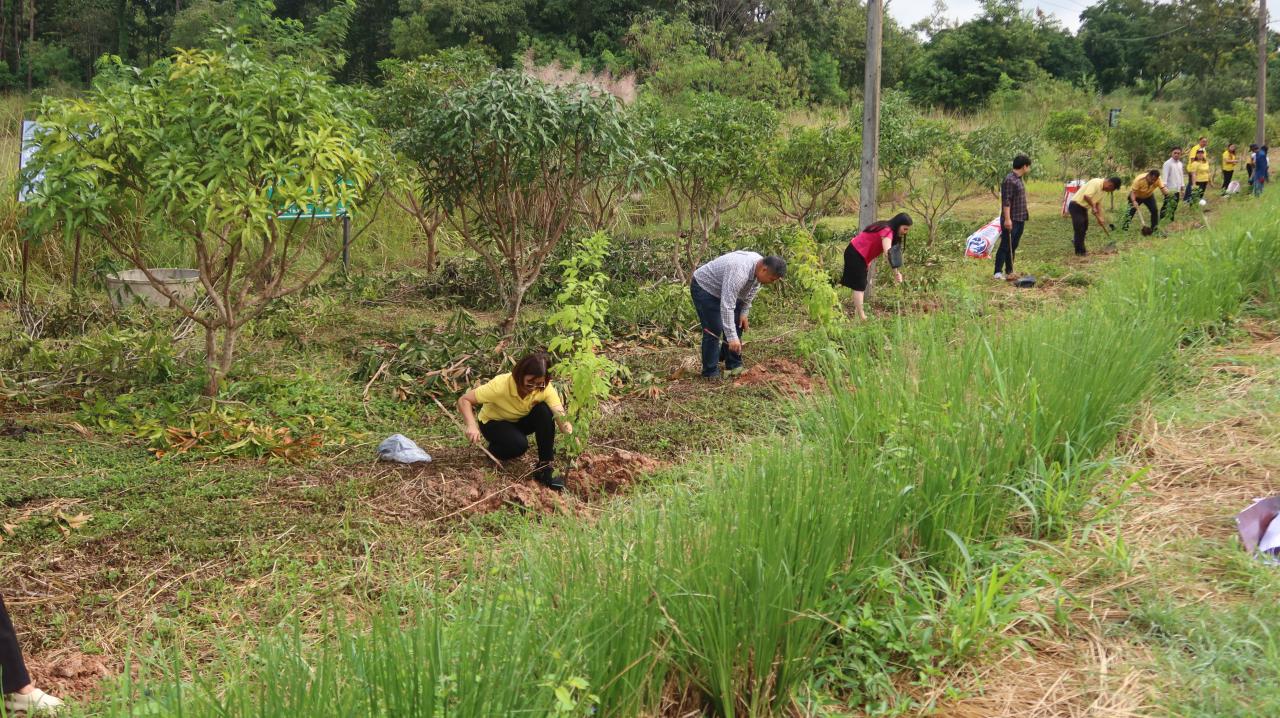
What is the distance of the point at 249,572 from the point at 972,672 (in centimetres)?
273

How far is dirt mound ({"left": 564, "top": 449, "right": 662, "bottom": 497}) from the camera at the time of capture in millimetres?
5059

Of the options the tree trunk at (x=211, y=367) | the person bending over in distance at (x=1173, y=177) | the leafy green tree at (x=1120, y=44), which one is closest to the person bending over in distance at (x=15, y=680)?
the tree trunk at (x=211, y=367)

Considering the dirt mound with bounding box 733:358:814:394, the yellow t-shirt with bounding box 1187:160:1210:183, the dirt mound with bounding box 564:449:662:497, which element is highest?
the yellow t-shirt with bounding box 1187:160:1210:183

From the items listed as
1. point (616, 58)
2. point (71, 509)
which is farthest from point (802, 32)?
point (71, 509)

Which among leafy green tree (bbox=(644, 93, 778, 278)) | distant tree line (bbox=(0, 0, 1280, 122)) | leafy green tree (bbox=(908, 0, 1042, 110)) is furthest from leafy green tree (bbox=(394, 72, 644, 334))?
leafy green tree (bbox=(908, 0, 1042, 110))

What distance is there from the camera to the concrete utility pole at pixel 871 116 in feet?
32.2

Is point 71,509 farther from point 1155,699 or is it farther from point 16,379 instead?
→ point 1155,699

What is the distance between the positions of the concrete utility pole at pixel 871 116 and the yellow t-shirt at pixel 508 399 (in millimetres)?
A: 5555

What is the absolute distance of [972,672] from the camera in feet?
9.31

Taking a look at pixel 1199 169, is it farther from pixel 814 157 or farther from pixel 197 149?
pixel 197 149

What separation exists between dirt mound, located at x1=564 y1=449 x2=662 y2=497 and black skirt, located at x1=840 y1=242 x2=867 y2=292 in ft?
14.1

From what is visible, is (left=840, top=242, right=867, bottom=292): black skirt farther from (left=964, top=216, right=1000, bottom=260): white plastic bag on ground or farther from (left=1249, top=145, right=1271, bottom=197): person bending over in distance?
(left=1249, top=145, right=1271, bottom=197): person bending over in distance

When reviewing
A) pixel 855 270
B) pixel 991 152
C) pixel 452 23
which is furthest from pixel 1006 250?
pixel 452 23

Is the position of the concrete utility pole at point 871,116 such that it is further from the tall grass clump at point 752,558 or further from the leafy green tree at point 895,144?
the tall grass clump at point 752,558
